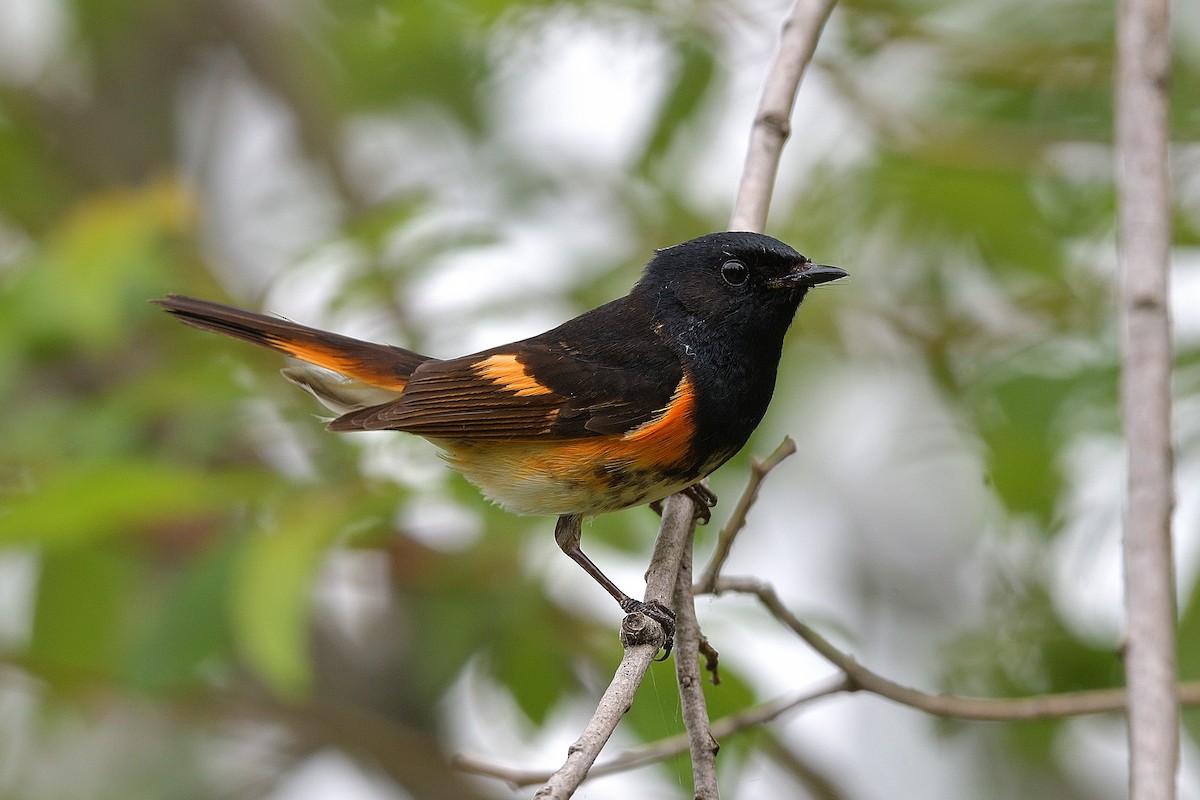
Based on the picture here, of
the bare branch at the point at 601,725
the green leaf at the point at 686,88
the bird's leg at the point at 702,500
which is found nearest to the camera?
the bare branch at the point at 601,725

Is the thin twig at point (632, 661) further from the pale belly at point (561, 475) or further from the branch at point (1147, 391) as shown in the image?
the branch at point (1147, 391)

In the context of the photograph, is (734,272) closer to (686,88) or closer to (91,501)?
(686,88)

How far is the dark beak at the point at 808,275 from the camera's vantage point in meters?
3.10

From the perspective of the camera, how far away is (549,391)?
330 centimetres

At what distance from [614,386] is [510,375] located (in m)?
0.30

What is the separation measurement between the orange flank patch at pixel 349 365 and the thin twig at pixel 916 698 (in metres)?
1.20

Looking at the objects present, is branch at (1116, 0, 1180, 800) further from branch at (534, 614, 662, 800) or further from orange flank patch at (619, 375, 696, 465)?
orange flank patch at (619, 375, 696, 465)

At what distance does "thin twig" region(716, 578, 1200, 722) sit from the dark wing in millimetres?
586

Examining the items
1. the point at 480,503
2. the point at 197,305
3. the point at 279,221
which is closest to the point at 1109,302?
the point at 480,503

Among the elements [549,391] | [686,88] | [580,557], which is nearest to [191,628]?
[580,557]

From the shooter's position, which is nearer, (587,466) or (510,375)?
(587,466)

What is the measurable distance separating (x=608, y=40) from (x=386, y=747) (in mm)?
2537

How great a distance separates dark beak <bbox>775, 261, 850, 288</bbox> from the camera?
3.10 m

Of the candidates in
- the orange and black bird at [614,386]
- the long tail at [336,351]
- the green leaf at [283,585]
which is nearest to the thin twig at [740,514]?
the orange and black bird at [614,386]
